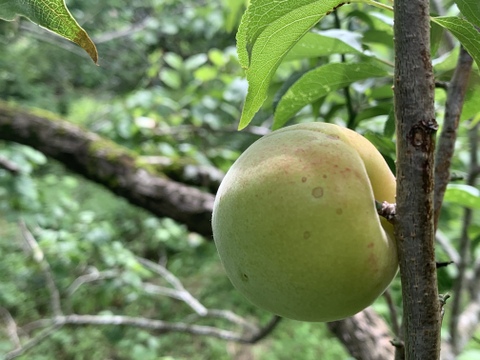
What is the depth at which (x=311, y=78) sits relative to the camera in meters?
0.59

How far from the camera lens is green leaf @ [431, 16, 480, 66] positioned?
38 centimetres

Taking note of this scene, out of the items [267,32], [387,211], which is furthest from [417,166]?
[267,32]

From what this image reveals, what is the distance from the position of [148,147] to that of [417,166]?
6.11 ft

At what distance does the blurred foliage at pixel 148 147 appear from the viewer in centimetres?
114

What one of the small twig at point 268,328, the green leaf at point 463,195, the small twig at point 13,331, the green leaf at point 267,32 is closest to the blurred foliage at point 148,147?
the green leaf at point 463,195

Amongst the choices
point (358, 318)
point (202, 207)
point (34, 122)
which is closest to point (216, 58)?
point (202, 207)

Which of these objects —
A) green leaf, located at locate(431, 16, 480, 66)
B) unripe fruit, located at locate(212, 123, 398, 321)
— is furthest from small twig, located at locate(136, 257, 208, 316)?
green leaf, located at locate(431, 16, 480, 66)

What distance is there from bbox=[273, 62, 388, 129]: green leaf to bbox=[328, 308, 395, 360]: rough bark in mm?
612

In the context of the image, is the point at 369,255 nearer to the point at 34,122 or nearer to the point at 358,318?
the point at 358,318

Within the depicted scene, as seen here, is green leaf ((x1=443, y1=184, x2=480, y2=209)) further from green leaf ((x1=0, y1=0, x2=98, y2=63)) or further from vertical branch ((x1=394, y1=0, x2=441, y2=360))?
green leaf ((x1=0, y1=0, x2=98, y2=63))

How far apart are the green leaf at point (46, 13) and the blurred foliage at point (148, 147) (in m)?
0.39

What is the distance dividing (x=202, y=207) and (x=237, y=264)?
113 centimetres

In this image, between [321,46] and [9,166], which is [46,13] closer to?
[321,46]

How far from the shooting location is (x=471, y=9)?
1.29ft
